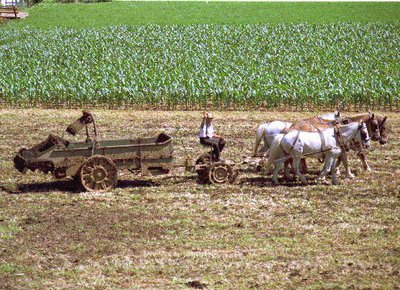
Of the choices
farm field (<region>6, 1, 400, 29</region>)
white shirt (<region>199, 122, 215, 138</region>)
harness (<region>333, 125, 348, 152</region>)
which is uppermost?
farm field (<region>6, 1, 400, 29</region>)

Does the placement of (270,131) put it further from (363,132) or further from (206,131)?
(363,132)

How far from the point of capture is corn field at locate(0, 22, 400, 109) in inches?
1240

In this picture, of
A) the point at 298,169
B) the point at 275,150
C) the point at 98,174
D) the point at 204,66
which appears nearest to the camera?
the point at 98,174

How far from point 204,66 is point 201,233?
76.5 feet

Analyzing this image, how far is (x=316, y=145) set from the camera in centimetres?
1898

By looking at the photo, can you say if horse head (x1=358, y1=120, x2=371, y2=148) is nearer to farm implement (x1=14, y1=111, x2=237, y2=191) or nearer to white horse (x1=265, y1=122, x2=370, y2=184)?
white horse (x1=265, y1=122, x2=370, y2=184)

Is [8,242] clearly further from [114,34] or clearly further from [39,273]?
[114,34]

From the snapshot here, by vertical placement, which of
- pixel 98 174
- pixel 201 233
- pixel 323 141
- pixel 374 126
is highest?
pixel 374 126

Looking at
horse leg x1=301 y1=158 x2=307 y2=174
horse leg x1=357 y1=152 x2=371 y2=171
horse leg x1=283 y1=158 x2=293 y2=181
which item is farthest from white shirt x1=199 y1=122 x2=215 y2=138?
horse leg x1=357 y1=152 x2=371 y2=171

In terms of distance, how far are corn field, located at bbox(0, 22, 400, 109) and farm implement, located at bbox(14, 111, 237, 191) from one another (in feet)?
41.0

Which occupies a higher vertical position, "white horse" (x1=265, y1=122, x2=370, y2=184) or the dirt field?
"white horse" (x1=265, y1=122, x2=370, y2=184)

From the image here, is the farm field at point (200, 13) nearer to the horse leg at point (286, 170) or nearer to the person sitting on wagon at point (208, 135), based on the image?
the horse leg at point (286, 170)

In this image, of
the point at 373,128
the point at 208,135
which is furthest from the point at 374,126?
the point at 208,135

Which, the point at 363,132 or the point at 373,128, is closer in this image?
the point at 363,132
